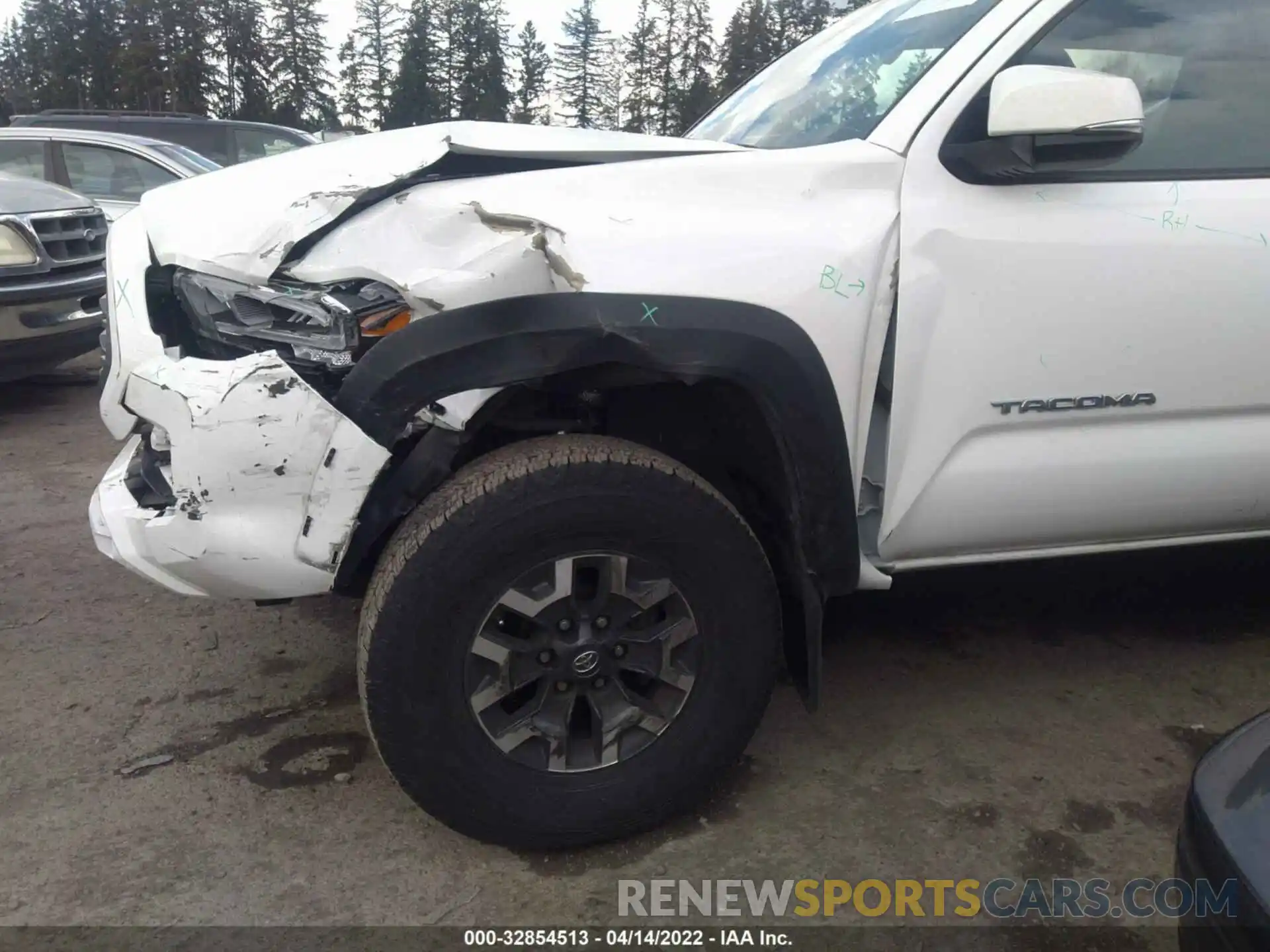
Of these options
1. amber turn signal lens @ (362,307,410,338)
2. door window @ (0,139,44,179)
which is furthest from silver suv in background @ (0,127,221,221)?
amber turn signal lens @ (362,307,410,338)

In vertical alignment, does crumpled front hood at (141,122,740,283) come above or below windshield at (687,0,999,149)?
below

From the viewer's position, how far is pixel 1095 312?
85.9 inches

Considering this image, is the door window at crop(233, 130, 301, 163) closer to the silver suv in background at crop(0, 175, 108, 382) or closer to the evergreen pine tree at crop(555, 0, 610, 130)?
the silver suv in background at crop(0, 175, 108, 382)

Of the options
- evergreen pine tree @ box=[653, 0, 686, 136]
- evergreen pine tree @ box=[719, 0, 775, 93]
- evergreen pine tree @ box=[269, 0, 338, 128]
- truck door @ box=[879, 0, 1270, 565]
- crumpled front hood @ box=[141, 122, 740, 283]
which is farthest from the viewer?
evergreen pine tree @ box=[269, 0, 338, 128]

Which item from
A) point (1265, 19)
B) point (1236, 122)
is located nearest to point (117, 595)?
point (1236, 122)

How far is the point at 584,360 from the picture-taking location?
1.89 m

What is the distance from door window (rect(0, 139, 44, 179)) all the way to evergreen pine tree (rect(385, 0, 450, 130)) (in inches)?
1275

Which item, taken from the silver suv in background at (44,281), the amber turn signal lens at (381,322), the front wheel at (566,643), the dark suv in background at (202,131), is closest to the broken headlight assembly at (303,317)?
the amber turn signal lens at (381,322)

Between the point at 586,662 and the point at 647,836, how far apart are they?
462 millimetres

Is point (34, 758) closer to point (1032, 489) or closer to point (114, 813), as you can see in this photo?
point (114, 813)

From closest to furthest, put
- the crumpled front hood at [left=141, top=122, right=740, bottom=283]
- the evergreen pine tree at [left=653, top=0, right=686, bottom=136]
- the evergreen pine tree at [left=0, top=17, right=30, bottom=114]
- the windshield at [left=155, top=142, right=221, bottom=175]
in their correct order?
1. the crumpled front hood at [left=141, top=122, right=740, bottom=283]
2. the windshield at [left=155, top=142, right=221, bottom=175]
3. the evergreen pine tree at [left=653, top=0, right=686, bottom=136]
4. the evergreen pine tree at [left=0, top=17, right=30, bottom=114]

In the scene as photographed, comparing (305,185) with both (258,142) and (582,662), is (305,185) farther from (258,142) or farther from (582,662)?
(258,142)

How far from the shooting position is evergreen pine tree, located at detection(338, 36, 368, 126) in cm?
4628

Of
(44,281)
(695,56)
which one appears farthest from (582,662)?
(695,56)
